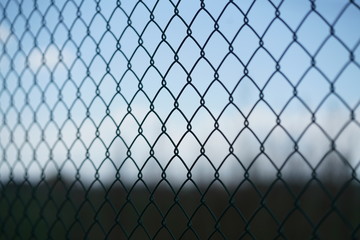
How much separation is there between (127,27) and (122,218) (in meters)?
2.36

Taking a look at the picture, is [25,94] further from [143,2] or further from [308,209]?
[308,209]

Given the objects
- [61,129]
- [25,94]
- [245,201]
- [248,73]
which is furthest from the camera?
[245,201]

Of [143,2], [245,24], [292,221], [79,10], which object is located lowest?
[292,221]

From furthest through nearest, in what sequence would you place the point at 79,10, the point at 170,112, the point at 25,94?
the point at 25,94
the point at 79,10
the point at 170,112

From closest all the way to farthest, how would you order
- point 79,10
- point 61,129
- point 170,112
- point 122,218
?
point 170,112 → point 79,10 → point 61,129 → point 122,218

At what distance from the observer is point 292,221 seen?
335cm

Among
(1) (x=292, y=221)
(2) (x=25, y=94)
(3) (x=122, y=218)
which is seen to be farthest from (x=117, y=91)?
(3) (x=122, y=218)

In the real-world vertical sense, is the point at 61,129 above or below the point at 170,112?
above

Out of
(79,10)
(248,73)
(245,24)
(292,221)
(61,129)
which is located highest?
(79,10)

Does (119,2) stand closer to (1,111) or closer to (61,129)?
(61,129)

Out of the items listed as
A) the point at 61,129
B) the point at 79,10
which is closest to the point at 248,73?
the point at 79,10

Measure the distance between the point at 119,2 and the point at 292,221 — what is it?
6.57 feet

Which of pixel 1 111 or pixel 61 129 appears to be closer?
pixel 61 129

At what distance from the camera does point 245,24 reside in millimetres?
1698
